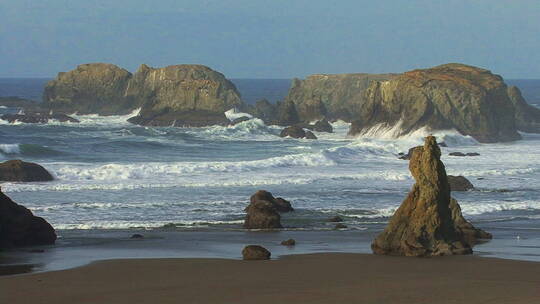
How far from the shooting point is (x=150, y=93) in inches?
3861

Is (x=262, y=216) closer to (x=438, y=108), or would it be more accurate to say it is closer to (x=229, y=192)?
(x=229, y=192)

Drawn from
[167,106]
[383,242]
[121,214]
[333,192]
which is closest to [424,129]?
[167,106]

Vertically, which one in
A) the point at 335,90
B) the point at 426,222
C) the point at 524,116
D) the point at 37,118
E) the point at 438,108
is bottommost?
the point at 426,222

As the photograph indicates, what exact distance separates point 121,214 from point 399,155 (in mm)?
28843

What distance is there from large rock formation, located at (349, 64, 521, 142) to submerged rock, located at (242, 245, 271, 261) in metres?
50.5

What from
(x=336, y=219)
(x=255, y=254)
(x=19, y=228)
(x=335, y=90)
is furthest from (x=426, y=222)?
(x=335, y=90)

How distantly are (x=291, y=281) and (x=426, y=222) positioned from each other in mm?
4471

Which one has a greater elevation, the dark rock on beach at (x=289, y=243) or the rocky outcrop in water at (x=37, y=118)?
the rocky outcrop in water at (x=37, y=118)

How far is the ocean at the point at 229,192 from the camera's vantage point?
24734mm

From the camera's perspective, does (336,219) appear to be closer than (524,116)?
Yes

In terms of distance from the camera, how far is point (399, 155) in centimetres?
5734

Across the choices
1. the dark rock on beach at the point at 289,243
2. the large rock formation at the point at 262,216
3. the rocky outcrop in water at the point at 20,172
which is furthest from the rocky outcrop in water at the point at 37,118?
the dark rock on beach at the point at 289,243

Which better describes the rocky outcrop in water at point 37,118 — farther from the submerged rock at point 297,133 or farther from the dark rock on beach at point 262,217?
the dark rock on beach at point 262,217

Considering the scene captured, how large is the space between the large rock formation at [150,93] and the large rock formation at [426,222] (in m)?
65.7
